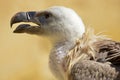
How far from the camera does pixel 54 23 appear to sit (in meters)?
2.75

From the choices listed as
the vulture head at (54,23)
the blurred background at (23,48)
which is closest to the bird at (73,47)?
the vulture head at (54,23)

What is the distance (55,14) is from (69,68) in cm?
33

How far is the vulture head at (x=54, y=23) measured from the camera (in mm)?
2680

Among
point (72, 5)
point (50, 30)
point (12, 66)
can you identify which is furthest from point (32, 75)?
point (50, 30)

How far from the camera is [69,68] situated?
2.49 m

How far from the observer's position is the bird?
244cm

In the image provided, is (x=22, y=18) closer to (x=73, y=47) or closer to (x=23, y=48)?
(x=73, y=47)

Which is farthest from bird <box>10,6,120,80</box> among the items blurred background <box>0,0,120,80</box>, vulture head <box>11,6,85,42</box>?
blurred background <box>0,0,120,80</box>

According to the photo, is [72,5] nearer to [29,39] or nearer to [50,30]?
[29,39]

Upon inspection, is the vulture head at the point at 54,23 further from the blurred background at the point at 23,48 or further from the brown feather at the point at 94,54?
the blurred background at the point at 23,48

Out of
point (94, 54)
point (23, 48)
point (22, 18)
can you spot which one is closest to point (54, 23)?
point (22, 18)

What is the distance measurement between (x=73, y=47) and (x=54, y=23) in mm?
160

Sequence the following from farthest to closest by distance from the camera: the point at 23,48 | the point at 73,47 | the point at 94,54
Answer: the point at 23,48, the point at 73,47, the point at 94,54

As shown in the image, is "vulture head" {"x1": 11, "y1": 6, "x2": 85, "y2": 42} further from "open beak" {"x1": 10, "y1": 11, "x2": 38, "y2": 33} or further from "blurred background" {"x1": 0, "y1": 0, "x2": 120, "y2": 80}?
"blurred background" {"x1": 0, "y1": 0, "x2": 120, "y2": 80}
